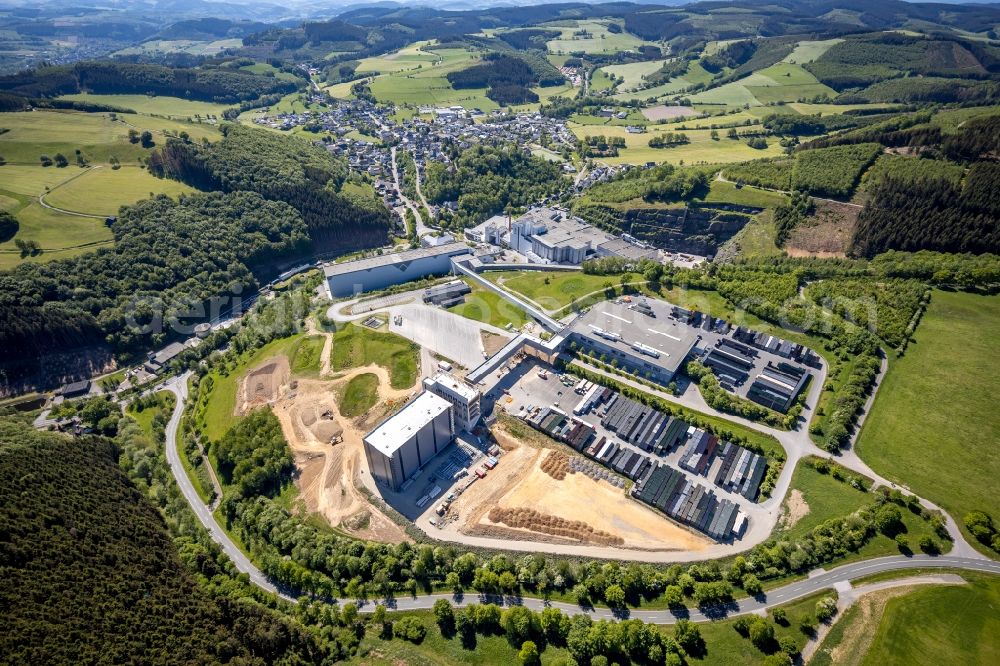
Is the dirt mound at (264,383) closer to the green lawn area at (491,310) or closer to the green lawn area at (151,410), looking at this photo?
the green lawn area at (151,410)

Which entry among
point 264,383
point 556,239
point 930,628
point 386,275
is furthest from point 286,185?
point 930,628

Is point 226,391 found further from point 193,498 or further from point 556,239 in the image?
point 556,239

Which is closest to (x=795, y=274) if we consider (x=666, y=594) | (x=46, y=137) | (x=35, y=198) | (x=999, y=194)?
(x=999, y=194)

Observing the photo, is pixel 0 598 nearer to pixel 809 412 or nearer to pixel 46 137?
pixel 809 412

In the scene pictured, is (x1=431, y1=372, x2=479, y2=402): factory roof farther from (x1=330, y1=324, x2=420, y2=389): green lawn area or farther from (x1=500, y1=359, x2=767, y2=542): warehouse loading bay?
(x1=330, y1=324, x2=420, y2=389): green lawn area

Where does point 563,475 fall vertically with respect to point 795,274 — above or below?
below

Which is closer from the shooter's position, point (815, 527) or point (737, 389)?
point (815, 527)
